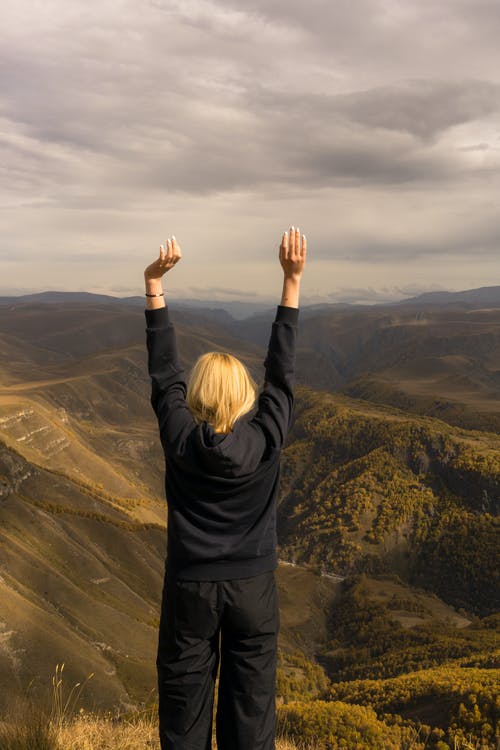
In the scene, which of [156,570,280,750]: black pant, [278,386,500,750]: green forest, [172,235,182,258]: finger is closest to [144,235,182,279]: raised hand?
[172,235,182,258]: finger

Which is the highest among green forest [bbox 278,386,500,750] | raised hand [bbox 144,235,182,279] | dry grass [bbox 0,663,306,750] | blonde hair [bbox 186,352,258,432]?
raised hand [bbox 144,235,182,279]

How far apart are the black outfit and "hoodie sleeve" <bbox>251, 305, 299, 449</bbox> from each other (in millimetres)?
19

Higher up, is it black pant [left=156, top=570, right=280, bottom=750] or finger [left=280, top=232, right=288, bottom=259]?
finger [left=280, top=232, right=288, bottom=259]

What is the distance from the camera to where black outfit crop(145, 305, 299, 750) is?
418 centimetres

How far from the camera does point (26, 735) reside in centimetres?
557

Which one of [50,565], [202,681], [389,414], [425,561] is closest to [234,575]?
[202,681]

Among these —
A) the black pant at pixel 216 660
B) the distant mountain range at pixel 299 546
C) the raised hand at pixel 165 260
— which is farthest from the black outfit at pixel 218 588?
the distant mountain range at pixel 299 546

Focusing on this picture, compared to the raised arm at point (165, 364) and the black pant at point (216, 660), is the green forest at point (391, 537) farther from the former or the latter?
the raised arm at point (165, 364)

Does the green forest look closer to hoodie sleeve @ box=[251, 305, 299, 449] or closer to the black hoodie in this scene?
the black hoodie

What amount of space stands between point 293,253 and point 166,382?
65.0 inches

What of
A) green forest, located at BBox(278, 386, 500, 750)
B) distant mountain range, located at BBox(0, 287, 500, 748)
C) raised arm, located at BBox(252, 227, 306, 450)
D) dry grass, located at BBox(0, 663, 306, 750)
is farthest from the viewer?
green forest, located at BBox(278, 386, 500, 750)

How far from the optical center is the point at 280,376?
A: 458 cm

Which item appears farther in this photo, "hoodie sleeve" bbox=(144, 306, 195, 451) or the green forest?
the green forest

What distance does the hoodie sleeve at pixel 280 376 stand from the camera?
4.44 meters
